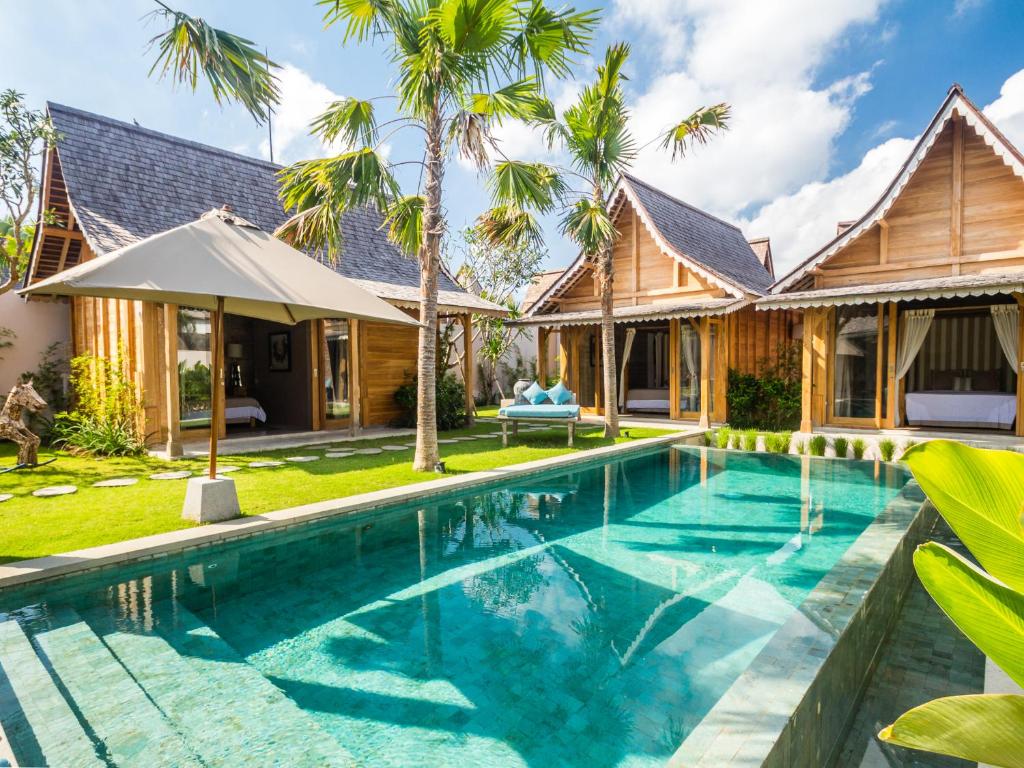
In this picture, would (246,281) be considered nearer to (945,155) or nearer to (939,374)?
(945,155)

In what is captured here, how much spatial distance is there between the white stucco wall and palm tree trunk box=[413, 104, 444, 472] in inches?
384

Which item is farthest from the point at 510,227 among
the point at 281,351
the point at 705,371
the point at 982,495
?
the point at 982,495

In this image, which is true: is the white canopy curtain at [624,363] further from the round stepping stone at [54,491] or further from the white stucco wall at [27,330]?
the white stucco wall at [27,330]

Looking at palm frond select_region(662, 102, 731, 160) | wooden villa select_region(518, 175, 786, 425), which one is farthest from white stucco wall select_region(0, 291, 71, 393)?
palm frond select_region(662, 102, 731, 160)

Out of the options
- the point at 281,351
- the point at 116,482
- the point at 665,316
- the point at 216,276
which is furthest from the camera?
the point at 281,351

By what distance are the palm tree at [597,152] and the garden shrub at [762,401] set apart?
165 inches

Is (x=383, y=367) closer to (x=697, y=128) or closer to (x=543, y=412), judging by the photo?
(x=543, y=412)

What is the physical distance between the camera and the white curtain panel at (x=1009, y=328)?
11414mm

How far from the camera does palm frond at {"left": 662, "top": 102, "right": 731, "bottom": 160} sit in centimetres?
1117

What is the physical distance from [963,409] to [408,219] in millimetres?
12331

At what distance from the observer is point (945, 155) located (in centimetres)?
1174

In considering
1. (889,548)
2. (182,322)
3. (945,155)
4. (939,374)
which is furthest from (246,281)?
(939,374)

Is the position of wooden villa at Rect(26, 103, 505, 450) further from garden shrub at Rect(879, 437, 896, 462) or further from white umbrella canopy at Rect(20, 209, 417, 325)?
garden shrub at Rect(879, 437, 896, 462)

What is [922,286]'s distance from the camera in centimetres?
1075
